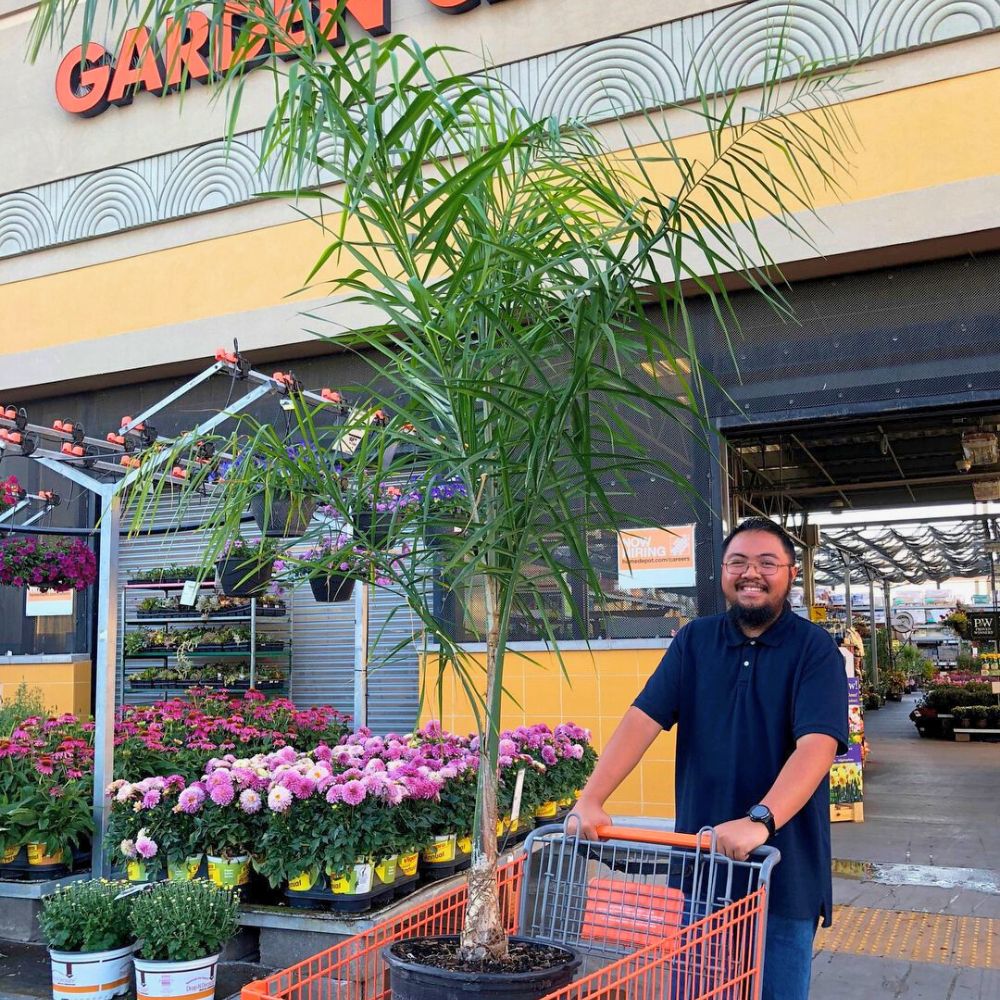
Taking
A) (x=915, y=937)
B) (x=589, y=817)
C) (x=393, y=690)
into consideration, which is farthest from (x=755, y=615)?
(x=393, y=690)

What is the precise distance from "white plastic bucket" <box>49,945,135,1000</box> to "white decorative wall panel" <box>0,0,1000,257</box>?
4237mm

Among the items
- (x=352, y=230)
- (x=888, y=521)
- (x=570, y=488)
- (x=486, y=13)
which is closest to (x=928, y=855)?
(x=570, y=488)

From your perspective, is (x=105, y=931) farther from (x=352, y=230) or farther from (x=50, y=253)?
(x=50, y=253)

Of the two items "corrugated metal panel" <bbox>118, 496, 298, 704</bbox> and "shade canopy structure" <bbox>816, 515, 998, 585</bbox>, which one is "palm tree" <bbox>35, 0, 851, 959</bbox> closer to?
"corrugated metal panel" <bbox>118, 496, 298, 704</bbox>

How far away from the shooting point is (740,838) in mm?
2193

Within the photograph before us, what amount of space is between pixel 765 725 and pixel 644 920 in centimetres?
51

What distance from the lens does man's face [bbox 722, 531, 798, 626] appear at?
99.2 inches

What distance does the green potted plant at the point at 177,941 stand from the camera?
12.0 ft

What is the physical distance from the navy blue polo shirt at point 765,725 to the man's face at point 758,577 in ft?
0.21

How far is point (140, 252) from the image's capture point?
10383 mm

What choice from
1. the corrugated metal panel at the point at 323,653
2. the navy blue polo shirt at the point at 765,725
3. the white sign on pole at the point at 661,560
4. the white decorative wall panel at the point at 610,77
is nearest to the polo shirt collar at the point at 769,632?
the navy blue polo shirt at the point at 765,725

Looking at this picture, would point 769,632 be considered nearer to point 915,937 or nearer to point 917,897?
point 915,937

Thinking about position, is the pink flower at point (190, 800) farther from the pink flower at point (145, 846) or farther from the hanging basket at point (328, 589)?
the hanging basket at point (328, 589)

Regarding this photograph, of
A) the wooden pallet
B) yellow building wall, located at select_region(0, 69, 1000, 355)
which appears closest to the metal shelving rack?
yellow building wall, located at select_region(0, 69, 1000, 355)
